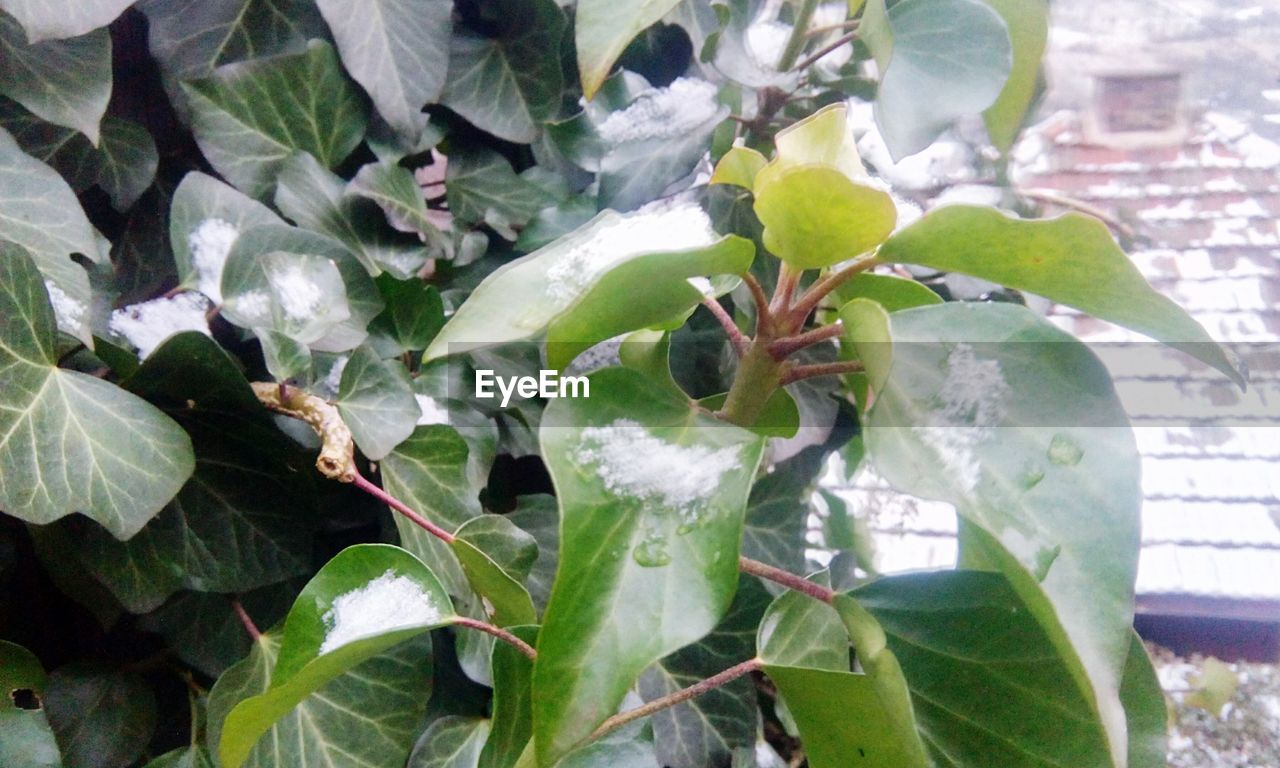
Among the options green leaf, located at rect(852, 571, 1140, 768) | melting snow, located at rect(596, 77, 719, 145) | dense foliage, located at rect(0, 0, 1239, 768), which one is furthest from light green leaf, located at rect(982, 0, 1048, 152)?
green leaf, located at rect(852, 571, 1140, 768)

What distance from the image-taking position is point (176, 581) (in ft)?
1.22

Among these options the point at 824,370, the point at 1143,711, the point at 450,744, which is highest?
the point at 824,370

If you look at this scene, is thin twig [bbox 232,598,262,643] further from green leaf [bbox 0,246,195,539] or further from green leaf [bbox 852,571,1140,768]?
green leaf [bbox 852,571,1140,768]

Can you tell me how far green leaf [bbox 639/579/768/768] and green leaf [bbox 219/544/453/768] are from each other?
21 cm

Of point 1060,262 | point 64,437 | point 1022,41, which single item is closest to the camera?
point 1060,262

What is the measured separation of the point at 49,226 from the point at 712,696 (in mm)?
453

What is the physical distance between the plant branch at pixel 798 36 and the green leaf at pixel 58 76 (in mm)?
391

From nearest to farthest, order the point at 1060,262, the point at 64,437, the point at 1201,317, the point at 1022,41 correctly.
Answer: the point at 1060,262 → the point at 64,437 → the point at 1022,41 → the point at 1201,317

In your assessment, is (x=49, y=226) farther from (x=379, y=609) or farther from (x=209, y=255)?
(x=379, y=609)

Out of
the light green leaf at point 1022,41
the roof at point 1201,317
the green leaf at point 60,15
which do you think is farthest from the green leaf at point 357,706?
the roof at point 1201,317

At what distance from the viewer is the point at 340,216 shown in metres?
0.47

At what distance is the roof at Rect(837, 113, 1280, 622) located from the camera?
93cm

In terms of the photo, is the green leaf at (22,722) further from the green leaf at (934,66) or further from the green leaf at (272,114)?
the green leaf at (934,66)

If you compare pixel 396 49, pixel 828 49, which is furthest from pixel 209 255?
pixel 828 49
